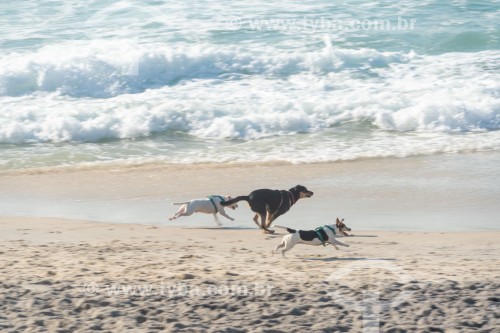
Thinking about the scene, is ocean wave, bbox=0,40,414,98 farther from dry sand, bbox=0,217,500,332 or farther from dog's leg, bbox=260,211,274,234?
dry sand, bbox=0,217,500,332

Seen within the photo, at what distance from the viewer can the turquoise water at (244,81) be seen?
1419 centimetres

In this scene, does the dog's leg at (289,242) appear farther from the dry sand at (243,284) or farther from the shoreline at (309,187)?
the shoreline at (309,187)

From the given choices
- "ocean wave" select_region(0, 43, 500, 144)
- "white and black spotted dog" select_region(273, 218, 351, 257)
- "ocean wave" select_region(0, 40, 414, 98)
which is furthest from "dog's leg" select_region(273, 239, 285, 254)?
"ocean wave" select_region(0, 40, 414, 98)

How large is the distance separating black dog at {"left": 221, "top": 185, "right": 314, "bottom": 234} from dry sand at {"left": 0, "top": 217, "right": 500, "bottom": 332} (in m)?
0.30

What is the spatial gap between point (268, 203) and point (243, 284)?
2313 mm

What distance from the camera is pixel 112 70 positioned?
723 inches

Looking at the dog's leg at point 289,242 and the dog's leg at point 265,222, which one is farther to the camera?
the dog's leg at point 265,222

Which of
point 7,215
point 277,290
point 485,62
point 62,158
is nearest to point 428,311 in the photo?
point 277,290

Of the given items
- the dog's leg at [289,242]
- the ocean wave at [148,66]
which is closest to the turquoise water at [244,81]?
the ocean wave at [148,66]

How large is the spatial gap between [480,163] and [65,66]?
29.4ft

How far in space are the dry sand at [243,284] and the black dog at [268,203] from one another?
301 mm

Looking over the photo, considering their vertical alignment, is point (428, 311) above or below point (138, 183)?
below

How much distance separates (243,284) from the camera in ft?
23.9

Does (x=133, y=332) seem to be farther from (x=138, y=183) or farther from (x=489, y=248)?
(x=138, y=183)
